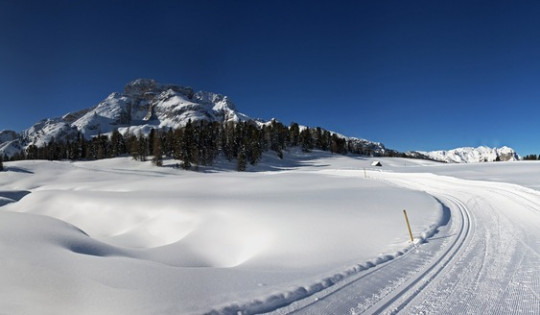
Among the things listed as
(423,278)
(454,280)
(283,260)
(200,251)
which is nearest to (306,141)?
(200,251)

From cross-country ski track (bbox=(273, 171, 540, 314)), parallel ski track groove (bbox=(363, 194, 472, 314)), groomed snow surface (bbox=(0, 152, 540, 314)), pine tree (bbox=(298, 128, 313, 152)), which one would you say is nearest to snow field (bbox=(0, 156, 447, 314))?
groomed snow surface (bbox=(0, 152, 540, 314))

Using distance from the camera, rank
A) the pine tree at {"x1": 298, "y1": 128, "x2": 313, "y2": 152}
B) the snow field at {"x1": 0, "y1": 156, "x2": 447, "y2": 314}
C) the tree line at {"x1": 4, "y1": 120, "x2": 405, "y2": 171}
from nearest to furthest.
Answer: the snow field at {"x1": 0, "y1": 156, "x2": 447, "y2": 314} < the tree line at {"x1": 4, "y1": 120, "x2": 405, "y2": 171} < the pine tree at {"x1": 298, "y1": 128, "x2": 313, "y2": 152}

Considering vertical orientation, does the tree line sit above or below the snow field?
above

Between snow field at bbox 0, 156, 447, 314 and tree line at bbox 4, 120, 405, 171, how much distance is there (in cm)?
5576

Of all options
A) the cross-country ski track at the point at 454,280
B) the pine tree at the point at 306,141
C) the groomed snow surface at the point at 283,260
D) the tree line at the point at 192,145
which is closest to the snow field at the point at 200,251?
the groomed snow surface at the point at 283,260

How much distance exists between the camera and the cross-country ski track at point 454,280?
5.79m

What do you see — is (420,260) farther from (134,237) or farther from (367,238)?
(134,237)

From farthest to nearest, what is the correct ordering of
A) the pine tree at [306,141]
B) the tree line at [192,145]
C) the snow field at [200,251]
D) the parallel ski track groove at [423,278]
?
the pine tree at [306,141] → the tree line at [192,145] → the parallel ski track groove at [423,278] → the snow field at [200,251]

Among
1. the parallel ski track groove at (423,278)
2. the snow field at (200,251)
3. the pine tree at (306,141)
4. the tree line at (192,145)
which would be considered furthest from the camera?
the pine tree at (306,141)

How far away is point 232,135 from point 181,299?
89.5m

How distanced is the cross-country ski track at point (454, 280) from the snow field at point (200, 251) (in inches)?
21.7

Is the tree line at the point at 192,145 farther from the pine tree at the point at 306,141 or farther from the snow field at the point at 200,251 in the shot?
the snow field at the point at 200,251

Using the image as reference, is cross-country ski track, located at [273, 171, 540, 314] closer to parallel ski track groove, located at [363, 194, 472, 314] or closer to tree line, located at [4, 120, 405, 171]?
parallel ski track groove, located at [363, 194, 472, 314]

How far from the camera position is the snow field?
5727 mm
